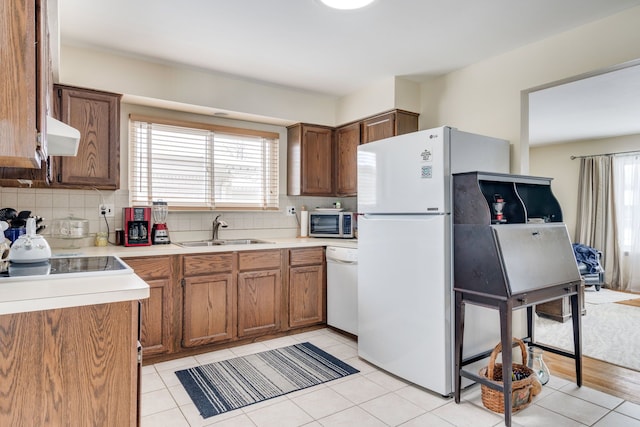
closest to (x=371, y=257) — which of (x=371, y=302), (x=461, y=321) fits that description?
(x=371, y=302)

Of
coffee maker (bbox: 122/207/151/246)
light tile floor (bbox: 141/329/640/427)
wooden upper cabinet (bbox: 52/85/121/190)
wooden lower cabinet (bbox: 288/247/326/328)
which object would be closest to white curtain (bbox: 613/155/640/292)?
light tile floor (bbox: 141/329/640/427)

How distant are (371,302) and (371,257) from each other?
34 centimetres

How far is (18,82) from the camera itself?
109cm

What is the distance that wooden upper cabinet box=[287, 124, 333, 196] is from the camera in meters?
4.01

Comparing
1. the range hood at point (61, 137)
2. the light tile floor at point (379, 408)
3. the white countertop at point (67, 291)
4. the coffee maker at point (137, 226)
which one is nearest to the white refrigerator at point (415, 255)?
the light tile floor at point (379, 408)

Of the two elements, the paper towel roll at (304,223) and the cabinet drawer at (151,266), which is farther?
the paper towel roll at (304,223)

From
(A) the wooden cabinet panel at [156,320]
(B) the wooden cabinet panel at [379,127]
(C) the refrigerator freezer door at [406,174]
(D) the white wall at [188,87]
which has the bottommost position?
(A) the wooden cabinet panel at [156,320]

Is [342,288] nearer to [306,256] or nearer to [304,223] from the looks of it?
[306,256]

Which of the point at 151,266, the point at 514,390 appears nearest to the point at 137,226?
the point at 151,266

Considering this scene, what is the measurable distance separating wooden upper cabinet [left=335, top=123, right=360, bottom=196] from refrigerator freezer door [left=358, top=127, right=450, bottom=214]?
0.93 m

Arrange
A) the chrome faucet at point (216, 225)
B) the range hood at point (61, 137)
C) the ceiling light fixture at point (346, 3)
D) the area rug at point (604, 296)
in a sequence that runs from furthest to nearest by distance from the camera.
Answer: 1. the area rug at point (604, 296)
2. the chrome faucet at point (216, 225)
3. the ceiling light fixture at point (346, 3)
4. the range hood at point (61, 137)

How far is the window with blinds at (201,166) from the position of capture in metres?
3.41

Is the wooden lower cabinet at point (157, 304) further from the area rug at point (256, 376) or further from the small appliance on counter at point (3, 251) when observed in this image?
the small appliance on counter at point (3, 251)

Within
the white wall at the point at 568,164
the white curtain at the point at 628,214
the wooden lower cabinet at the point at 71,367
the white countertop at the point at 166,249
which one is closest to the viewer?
the wooden lower cabinet at the point at 71,367
